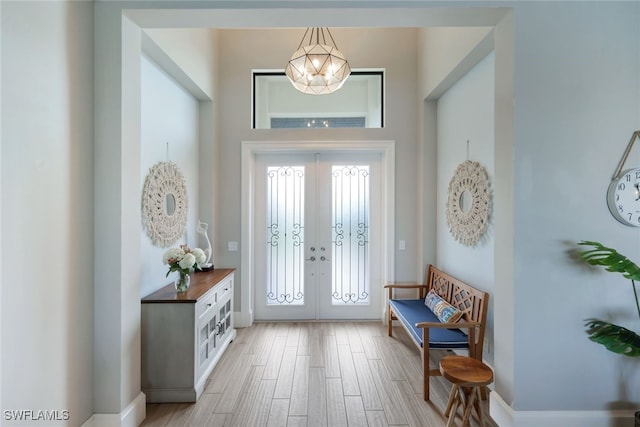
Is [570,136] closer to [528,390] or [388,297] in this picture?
[528,390]

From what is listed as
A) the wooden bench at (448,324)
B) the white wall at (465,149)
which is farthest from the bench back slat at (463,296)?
the white wall at (465,149)

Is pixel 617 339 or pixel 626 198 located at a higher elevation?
pixel 626 198

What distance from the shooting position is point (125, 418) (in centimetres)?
212

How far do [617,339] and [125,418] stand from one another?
308 cm

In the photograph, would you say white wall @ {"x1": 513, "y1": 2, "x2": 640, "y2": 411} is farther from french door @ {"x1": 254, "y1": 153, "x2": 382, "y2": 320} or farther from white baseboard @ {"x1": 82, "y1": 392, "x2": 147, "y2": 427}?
white baseboard @ {"x1": 82, "y1": 392, "x2": 147, "y2": 427}

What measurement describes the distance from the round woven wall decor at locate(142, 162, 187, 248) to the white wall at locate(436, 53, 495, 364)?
9.59ft

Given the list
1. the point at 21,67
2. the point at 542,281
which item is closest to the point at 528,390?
the point at 542,281

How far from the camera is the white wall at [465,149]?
2.79 metres

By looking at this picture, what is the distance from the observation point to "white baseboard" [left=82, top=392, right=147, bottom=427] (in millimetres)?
2068

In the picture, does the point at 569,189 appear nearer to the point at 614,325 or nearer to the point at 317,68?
the point at 614,325

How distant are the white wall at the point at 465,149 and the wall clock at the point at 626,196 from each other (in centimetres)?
83

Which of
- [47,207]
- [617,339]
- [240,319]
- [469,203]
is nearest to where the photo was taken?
[47,207]

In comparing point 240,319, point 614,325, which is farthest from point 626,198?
point 240,319

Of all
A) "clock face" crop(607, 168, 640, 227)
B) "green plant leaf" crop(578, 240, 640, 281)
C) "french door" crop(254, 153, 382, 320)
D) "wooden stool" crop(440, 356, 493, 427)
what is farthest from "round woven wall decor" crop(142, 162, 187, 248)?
"clock face" crop(607, 168, 640, 227)
